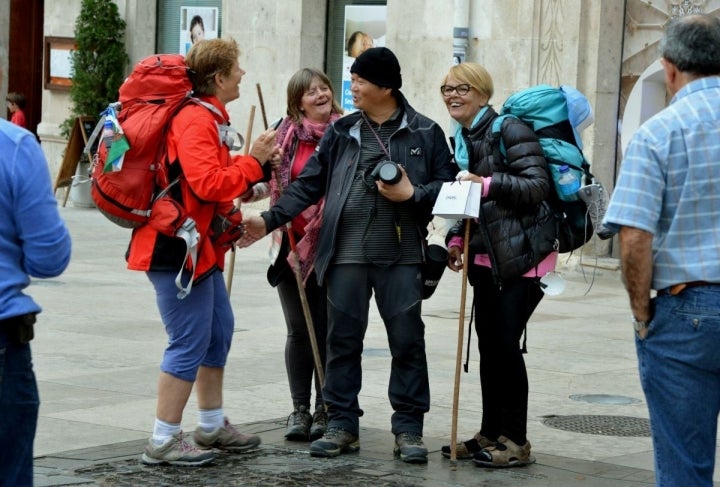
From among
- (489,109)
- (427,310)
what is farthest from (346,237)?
(427,310)

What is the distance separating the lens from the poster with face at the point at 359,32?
17422 mm

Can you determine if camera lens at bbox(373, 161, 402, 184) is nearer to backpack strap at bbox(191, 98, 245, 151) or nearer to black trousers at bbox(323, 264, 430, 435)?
black trousers at bbox(323, 264, 430, 435)

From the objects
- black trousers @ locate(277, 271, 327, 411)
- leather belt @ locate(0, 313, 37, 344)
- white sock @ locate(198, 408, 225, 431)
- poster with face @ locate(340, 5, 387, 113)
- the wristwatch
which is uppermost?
poster with face @ locate(340, 5, 387, 113)

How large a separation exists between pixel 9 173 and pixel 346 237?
275 cm

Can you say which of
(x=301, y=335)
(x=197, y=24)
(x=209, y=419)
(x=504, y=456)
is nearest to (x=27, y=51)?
(x=197, y=24)

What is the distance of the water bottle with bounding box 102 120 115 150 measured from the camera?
6168 mm

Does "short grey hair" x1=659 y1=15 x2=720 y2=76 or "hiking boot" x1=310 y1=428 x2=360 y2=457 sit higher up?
"short grey hair" x1=659 y1=15 x2=720 y2=76

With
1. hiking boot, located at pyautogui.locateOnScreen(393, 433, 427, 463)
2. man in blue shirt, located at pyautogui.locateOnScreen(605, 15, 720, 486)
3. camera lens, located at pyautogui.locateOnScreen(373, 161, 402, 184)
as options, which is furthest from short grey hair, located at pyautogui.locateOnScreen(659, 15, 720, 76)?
hiking boot, located at pyautogui.locateOnScreen(393, 433, 427, 463)

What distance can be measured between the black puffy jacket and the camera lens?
412 mm

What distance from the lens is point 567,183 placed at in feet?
21.4

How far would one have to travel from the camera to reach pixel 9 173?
13.8 ft

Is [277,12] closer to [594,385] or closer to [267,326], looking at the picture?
[267,326]

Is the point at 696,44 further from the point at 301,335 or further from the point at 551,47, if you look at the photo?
the point at 551,47

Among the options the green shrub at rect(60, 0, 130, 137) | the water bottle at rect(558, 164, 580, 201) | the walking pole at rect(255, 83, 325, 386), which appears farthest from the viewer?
the green shrub at rect(60, 0, 130, 137)
